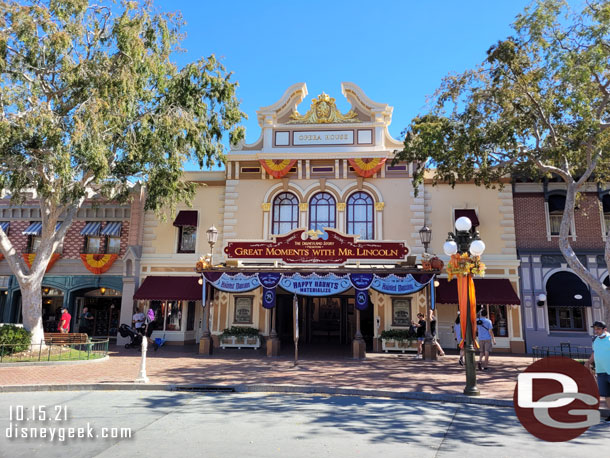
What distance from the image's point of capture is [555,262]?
19531 millimetres

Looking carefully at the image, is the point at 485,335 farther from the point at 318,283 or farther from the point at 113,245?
the point at 113,245

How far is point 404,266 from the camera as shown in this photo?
17.7 m

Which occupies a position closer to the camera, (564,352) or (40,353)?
(40,353)

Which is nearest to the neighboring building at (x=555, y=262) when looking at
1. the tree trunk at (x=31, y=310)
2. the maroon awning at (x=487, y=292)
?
the maroon awning at (x=487, y=292)

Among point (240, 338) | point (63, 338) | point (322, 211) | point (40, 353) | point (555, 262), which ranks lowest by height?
point (40, 353)

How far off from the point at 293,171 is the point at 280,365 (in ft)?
32.5

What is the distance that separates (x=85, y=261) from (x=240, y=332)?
8.59 m

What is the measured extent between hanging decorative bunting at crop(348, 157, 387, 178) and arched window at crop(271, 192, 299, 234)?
129 inches

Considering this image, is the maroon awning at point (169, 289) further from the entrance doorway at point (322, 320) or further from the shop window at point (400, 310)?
the shop window at point (400, 310)

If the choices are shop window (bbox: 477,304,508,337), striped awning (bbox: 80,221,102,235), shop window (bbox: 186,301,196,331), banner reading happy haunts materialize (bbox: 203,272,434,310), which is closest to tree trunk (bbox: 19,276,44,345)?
banner reading happy haunts materialize (bbox: 203,272,434,310)

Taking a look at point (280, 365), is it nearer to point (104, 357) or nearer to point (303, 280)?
point (303, 280)

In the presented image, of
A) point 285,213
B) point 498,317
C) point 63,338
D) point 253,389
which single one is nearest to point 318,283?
point 285,213

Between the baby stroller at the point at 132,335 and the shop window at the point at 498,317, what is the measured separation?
48.4 ft

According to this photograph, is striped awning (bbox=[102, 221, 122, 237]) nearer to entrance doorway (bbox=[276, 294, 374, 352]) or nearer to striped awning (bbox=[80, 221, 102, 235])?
striped awning (bbox=[80, 221, 102, 235])
